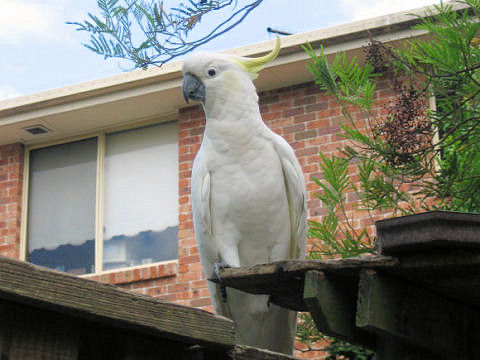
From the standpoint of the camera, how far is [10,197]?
832 cm

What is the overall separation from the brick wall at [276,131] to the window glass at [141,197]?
9.7 inches

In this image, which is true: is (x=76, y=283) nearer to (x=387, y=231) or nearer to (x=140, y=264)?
(x=387, y=231)

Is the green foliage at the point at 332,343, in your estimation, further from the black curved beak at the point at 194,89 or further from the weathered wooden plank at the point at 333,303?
the weathered wooden plank at the point at 333,303

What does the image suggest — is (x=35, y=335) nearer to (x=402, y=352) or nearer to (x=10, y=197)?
(x=402, y=352)

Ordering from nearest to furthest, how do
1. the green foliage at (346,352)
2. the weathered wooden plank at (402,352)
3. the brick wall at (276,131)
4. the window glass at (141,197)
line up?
the weathered wooden plank at (402,352) < the green foliage at (346,352) < the brick wall at (276,131) < the window glass at (141,197)

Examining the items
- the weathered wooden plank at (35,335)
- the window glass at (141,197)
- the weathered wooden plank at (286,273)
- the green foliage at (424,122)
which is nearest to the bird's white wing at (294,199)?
the green foliage at (424,122)

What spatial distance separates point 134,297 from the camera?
1.91 metres

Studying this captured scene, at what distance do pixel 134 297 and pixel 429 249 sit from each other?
742 mm

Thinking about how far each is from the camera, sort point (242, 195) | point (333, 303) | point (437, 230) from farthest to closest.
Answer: point (242, 195), point (333, 303), point (437, 230)

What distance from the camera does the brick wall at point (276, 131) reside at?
23.2 ft

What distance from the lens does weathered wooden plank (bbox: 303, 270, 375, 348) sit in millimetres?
2129

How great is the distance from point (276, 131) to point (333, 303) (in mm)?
5205

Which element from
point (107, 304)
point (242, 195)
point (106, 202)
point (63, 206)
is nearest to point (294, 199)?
point (242, 195)

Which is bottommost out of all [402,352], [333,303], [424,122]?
[402,352]
